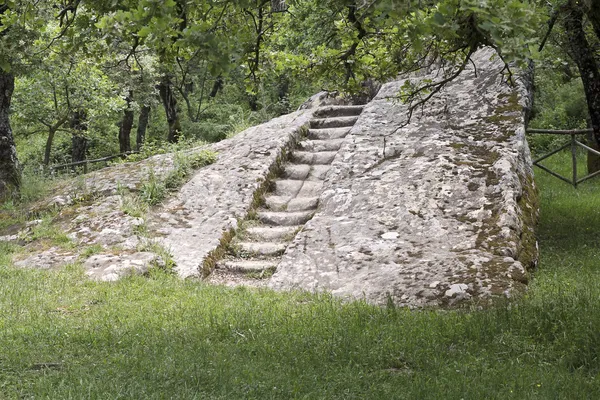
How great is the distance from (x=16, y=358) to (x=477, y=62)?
10.9 metres

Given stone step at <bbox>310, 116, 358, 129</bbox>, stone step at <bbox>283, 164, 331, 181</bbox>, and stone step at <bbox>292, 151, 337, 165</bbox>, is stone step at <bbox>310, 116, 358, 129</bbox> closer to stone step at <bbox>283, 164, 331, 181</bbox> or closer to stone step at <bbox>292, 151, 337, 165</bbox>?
stone step at <bbox>292, 151, 337, 165</bbox>

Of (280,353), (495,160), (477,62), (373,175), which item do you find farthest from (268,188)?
(280,353)

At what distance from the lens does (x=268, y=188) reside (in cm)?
1134

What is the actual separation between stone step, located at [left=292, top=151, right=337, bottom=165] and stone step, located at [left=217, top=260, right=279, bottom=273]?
3.52 metres

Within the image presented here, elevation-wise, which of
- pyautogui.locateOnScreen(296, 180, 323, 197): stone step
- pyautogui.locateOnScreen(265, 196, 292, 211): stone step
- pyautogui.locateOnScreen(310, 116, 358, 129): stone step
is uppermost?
pyautogui.locateOnScreen(310, 116, 358, 129): stone step

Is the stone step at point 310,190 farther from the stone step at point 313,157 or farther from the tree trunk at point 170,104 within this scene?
the tree trunk at point 170,104

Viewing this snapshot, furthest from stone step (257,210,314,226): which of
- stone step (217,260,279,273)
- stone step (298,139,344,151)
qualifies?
stone step (298,139,344,151)

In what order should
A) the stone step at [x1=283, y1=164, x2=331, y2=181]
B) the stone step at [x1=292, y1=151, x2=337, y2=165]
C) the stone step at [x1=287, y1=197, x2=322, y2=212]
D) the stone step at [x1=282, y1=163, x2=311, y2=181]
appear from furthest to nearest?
the stone step at [x1=292, y1=151, x2=337, y2=165] < the stone step at [x1=282, y1=163, x2=311, y2=181] < the stone step at [x1=283, y1=164, x2=331, y2=181] < the stone step at [x1=287, y1=197, x2=322, y2=212]

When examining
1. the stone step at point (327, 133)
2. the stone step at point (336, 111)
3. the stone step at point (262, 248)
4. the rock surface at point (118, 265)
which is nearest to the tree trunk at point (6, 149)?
the rock surface at point (118, 265)

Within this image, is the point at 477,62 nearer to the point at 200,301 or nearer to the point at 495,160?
the point at 495,160

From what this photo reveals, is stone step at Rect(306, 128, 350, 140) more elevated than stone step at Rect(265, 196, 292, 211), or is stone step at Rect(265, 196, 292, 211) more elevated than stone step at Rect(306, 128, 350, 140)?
stone step at Rect(306, 128, 350, 140)

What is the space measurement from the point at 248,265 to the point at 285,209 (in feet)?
6.20

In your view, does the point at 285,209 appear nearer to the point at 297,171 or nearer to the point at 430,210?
the point at 297,171

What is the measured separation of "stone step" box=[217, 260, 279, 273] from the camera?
28.9 ft
